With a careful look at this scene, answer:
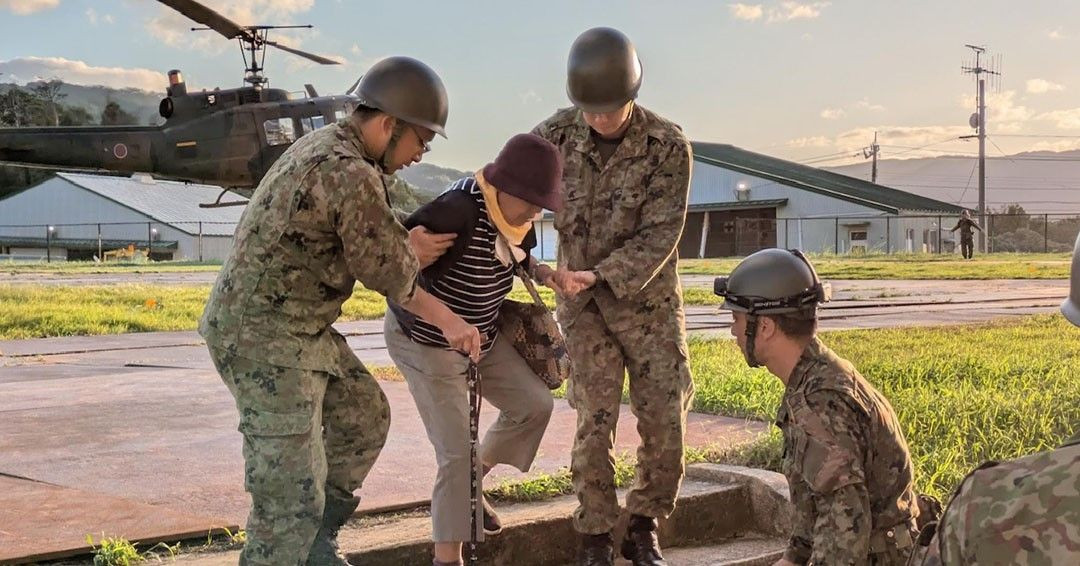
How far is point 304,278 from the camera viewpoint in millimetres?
3703

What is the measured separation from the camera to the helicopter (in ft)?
85.2

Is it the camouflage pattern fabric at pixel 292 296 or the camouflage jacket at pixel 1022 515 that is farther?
the camouflage pattern fabric at pixel 292 296

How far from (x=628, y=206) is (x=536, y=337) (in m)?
0.65

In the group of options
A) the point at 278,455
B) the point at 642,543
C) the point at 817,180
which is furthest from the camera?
the point at 817,180

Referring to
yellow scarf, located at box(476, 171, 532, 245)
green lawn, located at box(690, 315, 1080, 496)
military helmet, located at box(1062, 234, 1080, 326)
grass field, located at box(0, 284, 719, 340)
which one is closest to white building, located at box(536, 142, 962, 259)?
grass field, located at box(0, 284, 719, 340)

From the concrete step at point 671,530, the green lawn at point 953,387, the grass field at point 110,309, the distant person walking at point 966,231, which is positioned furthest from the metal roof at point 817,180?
the concrete step at point 671,530

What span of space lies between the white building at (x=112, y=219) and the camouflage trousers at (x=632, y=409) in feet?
184

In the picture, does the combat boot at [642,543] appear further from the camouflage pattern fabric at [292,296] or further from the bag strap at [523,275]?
the camouflage pattern fabric at [292,296]

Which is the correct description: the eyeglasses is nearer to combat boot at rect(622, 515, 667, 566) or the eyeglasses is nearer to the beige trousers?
the beige trousers

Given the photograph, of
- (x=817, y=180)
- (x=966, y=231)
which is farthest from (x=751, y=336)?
(x=817, y=180)

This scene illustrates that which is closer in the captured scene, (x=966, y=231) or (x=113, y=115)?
(x=966, y=231)

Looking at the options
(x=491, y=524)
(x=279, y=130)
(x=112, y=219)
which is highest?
(x=279, y=130)

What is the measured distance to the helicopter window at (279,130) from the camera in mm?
26016

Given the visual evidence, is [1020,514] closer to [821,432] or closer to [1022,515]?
[1022,515]
